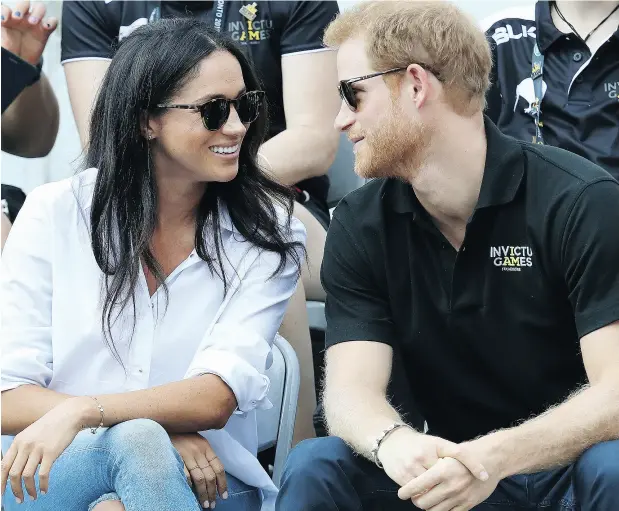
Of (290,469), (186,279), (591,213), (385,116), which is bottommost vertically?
(290,469)

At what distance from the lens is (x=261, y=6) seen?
12.3 ft

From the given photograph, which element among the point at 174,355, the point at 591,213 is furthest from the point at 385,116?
the point at 174,355

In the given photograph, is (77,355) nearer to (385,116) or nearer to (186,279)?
(186,279)

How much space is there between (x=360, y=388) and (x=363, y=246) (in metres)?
0.37

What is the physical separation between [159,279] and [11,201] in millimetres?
1259

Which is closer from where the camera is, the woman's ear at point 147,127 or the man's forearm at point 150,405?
the man's forearm at point 150,405

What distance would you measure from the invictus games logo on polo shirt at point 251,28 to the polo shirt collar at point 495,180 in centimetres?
124

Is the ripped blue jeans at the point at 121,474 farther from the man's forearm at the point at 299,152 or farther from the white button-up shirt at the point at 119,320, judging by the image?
the man's forearm at the point at 299,152

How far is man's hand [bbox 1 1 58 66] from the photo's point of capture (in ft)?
12.0

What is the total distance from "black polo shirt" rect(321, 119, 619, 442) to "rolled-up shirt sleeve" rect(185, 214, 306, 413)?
0.47 ft

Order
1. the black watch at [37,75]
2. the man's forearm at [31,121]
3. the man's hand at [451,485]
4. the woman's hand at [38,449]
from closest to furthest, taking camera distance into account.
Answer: the man's hand at [451,485] → the woman's hand at [38,449] → the black watch at [37,75] → the man's forearm at [31,121]

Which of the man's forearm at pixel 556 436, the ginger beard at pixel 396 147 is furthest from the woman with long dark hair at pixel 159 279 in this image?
the man's forearm at pixel 556 436

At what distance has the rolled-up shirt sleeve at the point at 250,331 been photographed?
256 centimetres

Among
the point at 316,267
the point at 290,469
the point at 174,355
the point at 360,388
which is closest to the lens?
the point at 290,469
